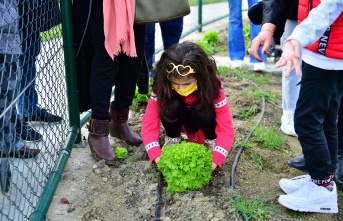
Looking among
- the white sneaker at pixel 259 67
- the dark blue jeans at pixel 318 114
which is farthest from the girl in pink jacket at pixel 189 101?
the white sneaker at pixel 259 67

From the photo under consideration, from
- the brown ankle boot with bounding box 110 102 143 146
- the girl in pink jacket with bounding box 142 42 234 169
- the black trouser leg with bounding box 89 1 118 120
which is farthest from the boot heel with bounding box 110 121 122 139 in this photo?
the girl in pink jacket with bounding box 142 42 234 169

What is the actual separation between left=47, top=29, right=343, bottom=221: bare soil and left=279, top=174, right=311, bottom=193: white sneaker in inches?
2.2

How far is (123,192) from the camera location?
2791mm

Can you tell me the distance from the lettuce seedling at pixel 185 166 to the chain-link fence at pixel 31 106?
2.05 ft

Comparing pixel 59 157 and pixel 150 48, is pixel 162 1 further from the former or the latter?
pixel 150 48

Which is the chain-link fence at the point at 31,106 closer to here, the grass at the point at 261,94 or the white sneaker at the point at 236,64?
the grass at the point at 261,94

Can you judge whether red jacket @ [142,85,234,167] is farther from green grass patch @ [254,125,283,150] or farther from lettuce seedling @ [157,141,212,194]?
green grass patch @ [254,125,283,150]

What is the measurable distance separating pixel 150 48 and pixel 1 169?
2.34 metres

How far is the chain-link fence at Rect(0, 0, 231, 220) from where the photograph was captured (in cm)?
240

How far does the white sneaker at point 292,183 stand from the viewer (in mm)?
2689

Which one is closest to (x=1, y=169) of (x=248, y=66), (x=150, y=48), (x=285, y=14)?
(x=285, y=14)

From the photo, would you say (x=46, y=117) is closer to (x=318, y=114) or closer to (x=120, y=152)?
(x=120, y=152)

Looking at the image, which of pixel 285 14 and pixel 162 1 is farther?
pixel 162 1

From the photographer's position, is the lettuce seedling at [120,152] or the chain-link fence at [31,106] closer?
the chain-link fence at [31,106]
